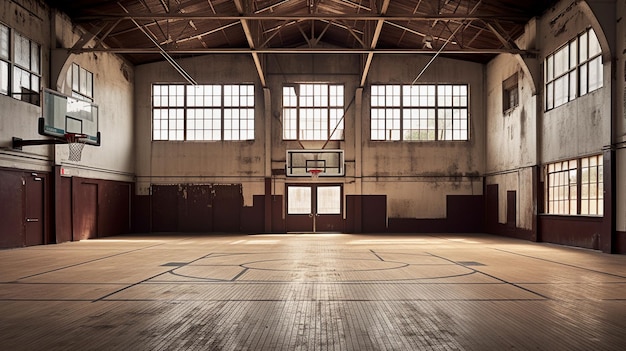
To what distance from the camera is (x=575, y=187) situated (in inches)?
679

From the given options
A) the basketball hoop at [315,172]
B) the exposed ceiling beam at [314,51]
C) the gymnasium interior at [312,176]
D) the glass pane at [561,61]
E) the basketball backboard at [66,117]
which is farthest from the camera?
the basketball hoop at [315,172]

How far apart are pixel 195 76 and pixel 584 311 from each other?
22543mm

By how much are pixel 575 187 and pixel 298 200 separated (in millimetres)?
13128

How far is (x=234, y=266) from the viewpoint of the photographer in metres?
11.9

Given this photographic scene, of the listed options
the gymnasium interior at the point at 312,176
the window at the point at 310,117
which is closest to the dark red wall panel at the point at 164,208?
the gymnasium interior at the point at 312,176

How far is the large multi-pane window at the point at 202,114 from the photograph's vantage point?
86.0 ft

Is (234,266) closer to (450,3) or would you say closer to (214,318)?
(214,318)

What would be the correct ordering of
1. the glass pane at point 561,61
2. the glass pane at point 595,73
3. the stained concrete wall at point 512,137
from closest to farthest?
the glass pane at point 595,73, the glass pane at point 561,61, the stained concrete wall at point 512,137

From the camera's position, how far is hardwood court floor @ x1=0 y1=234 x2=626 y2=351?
5.52 metres

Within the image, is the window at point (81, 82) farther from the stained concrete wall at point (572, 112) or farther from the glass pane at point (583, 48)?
the glass pane at point (583, 48)

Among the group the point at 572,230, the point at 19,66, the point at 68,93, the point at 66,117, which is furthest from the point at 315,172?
the point at 19,66

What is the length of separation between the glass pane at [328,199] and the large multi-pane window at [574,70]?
10908mm

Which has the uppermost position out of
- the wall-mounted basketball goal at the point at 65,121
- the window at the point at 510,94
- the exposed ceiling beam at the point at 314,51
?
the exposed ceiling beam at the point at 314,51

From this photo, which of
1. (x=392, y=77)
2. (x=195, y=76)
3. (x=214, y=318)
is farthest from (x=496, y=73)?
→ (x=214, y=318)
